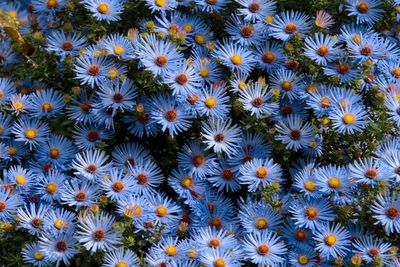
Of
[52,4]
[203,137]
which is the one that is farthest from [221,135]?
[52,4]

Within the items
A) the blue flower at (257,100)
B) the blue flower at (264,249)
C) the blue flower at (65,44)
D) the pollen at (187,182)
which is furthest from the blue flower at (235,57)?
the blue flower at (264,249)

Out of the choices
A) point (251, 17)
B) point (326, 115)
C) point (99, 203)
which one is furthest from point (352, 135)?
point (99, 203)

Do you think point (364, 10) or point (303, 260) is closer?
point (303, 260)

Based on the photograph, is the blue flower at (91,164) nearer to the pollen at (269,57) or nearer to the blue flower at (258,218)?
the blue flower at (258,218)

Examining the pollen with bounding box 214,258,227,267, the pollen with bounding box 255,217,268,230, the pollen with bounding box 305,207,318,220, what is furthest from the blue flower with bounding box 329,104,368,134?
the pollen with bounding box 214,258,227,267

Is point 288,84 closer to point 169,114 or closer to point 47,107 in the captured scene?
point 169,114

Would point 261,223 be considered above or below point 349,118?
below

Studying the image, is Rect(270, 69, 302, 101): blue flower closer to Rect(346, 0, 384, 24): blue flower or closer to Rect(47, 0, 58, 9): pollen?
Rect(346, 0, 384, 24): blue flower

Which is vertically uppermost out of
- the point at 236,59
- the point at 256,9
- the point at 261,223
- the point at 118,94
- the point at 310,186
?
the point at 256,9
